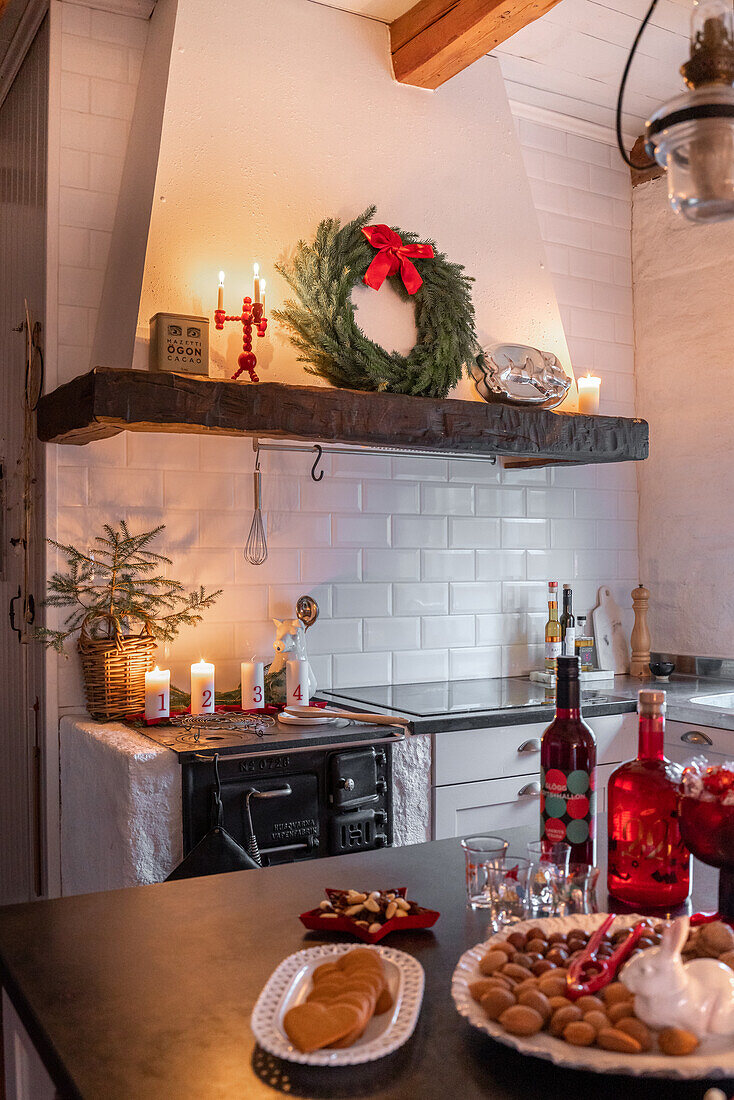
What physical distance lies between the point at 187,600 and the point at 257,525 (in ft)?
1.09

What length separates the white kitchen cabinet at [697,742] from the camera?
2.89 m

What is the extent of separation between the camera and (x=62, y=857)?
282cm

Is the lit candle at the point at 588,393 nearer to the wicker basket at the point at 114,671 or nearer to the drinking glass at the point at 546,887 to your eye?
the wicker basket at the point at 114,671

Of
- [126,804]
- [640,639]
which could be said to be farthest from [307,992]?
[640,639]

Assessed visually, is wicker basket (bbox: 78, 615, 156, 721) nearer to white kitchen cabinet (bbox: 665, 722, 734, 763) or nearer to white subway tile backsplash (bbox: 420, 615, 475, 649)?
white subway tile backsplash (bbox: 420, 615, 475, 649)

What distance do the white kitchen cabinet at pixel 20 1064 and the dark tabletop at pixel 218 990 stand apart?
6 centimetres

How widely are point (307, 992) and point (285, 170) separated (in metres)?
2.50

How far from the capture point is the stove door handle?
2.38 meters

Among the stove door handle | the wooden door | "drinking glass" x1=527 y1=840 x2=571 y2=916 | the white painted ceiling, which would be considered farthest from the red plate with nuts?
the white painted ceiling

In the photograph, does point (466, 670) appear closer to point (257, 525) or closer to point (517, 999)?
point (257, 525)

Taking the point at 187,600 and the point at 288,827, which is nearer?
the point at 288,827

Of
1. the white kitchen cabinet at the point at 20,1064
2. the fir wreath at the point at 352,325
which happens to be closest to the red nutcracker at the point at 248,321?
the fir wreath at the point at 352,325

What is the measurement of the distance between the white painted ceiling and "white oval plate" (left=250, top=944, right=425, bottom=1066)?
9.53 feet

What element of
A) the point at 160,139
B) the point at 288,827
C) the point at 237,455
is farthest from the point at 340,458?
the point at 288,827
